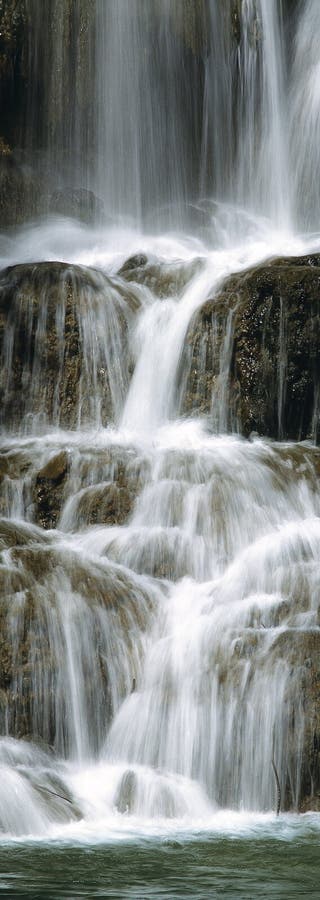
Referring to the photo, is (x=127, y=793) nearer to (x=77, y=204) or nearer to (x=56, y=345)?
(x=56, y=345)

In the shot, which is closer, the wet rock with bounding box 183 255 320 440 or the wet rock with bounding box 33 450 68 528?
the wet rock with bounding box 33 450 68 528

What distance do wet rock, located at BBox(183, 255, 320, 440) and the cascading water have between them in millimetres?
47

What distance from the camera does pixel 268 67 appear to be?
768 inches

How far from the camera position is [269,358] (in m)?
12.7

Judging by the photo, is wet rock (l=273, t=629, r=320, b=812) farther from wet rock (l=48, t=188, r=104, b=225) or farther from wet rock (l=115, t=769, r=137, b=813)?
wet rock (l=48, t=188, r=104, b=225)

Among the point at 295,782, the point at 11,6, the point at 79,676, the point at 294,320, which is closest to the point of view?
the point at 295,782

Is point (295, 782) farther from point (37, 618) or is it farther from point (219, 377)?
point (219, 377)

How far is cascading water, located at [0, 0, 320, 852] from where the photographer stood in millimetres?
7930

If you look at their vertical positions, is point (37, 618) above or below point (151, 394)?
below

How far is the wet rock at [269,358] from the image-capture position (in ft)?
41.4

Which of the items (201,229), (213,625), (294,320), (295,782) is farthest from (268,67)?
(295,782)

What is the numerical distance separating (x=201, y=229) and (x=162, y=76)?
2612 mm

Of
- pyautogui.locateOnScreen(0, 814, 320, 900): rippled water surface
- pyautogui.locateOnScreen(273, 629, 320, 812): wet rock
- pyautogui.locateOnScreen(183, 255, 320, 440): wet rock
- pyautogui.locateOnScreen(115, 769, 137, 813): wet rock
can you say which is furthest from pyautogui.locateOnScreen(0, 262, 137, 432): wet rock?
pyautogui.locateOnScreen(0, 814, 320, 900): rippled water surface

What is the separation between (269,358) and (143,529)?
316 cm
